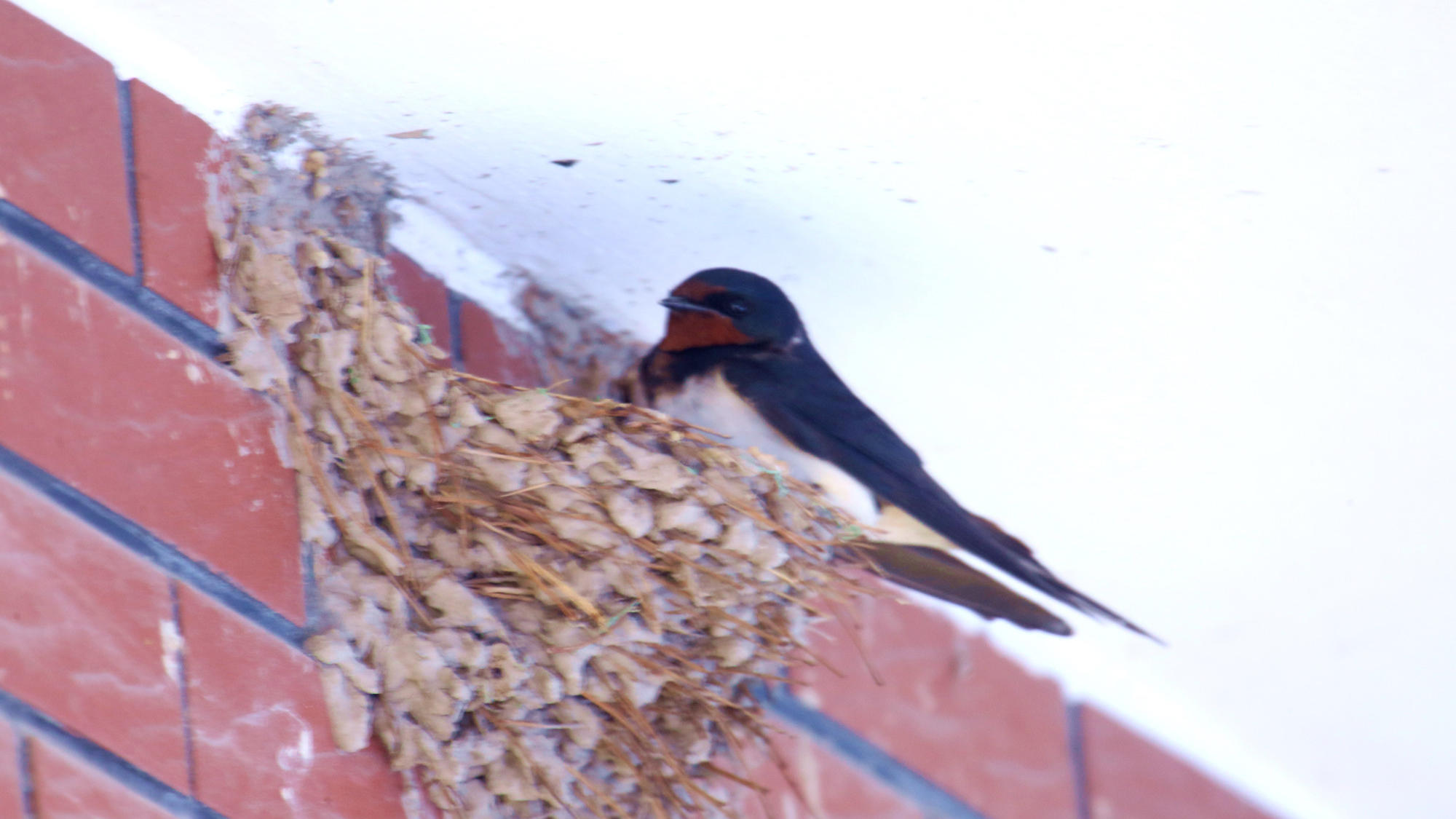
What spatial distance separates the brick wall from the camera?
1.16 m

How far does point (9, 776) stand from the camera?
110cm

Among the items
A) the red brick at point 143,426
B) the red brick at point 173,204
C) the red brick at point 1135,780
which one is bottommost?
the red brick at point 1135,780

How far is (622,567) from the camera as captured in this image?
1501 mm

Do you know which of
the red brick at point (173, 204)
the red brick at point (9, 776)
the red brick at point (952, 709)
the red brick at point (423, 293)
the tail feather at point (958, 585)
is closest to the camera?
the red brick at point (9, 776)

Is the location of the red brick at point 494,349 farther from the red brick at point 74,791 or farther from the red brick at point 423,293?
the red brick at point 74,791

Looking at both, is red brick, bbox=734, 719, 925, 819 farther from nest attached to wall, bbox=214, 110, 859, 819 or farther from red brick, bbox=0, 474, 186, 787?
red brick, bbox=0, 474, 186, 787

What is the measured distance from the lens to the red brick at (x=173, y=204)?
134 centimetres

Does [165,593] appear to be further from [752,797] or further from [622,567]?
[752,797]

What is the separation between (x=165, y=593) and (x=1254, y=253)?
1.24 m

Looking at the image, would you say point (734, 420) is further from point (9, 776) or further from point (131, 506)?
point (9, 776)

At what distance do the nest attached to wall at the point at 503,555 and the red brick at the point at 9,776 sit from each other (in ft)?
0.97

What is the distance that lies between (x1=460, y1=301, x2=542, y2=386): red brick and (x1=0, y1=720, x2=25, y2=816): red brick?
85 centimetres

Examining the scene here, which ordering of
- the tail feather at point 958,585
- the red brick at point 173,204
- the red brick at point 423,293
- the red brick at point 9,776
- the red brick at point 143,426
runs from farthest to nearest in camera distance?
the tail feather at point 958,585 < the red brick at point 423,293 < the red brick at point 173,204 < the red brick at point 143,426 < the red brick at point 9,776

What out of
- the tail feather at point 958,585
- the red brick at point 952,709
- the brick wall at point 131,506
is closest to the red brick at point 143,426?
the brick wall at point 131,506
